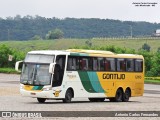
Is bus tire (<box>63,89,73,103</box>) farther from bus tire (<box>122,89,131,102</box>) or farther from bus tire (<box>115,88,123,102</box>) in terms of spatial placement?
bus tire (<box>122,89,131,102</box>)

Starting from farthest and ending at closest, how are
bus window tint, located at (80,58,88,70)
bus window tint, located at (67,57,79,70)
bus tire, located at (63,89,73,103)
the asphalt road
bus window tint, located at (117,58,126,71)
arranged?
bus window tint, located at (117,58,126,71) → bus window tint, located at (80,58,88,70) → bus window tint, located at (67,57,79,70) → bus tire, located at (63,89,73,103) → the asphalt road

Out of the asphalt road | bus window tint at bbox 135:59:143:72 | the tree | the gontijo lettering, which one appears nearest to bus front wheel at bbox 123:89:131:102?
the gontijo lettering

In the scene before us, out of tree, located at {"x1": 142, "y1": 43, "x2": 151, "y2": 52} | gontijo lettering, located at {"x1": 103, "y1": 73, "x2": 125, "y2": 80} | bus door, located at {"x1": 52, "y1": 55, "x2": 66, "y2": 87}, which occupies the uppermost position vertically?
tree, located at {"x1": 142, "y1": 43, "x2": 151, "y2": 52}

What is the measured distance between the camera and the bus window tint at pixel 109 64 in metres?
37.9

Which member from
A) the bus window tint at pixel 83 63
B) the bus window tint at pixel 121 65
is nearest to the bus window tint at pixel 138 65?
the bus window tint at pixel 121 65

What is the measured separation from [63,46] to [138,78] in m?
134

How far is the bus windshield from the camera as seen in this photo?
33000 mm

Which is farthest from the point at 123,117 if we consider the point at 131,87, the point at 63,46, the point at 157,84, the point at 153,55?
the point at 63,46

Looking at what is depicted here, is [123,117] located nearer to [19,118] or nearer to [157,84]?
[19,118]

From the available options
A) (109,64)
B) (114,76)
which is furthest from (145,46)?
(109,64)

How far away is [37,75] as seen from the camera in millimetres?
33062

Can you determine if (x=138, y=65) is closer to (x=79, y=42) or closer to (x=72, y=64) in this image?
(x=72, y=64)

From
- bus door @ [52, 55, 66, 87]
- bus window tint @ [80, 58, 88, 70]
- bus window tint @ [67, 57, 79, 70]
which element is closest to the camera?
bus door @ [52, 55, 66, 87]

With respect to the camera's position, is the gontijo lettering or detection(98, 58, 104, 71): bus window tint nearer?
detection(98, 58, 104, 71): bus window tint
